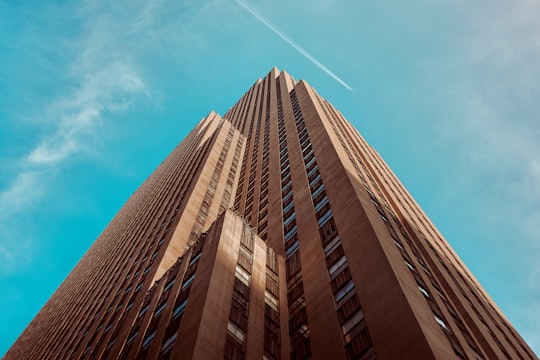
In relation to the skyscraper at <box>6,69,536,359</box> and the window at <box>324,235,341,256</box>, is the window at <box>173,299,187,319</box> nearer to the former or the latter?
the skyscraper at <box>6,69,536,359</box>

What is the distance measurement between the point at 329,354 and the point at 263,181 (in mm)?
36600

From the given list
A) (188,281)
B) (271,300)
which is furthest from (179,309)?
(271,300)

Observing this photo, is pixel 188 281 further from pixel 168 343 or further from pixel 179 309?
pixel 168 343

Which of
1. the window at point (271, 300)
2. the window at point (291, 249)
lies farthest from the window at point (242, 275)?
the window at point (291, 249)

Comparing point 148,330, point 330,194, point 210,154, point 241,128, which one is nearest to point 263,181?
point 210,154

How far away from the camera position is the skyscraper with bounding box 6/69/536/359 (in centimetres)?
2414

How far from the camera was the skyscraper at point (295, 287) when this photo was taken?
24141 mm

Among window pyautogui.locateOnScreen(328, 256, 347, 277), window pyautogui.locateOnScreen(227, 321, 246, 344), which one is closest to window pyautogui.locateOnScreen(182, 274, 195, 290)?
window pyautogui.locateOnScreen(227, 321, 246, 344)

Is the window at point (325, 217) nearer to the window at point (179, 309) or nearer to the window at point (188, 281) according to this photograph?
the window at point (188, 281)

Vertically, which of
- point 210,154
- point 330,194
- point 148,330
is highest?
point 210,154

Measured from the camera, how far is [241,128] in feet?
365

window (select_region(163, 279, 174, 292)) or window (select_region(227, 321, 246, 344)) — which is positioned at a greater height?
window (select_region(163, 279, 174, 292))

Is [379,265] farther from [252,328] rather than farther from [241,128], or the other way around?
[241,128]

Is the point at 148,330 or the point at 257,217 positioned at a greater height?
the point at 257,217
